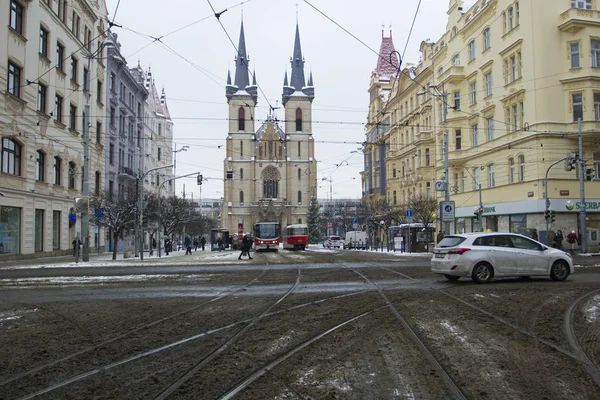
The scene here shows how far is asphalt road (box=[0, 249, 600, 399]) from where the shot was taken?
5.34 m

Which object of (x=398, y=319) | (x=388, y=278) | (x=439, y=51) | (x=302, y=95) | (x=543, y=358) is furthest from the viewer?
(x=302, y=95)

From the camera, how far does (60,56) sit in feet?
123

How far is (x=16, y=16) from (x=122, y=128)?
26143 millimetres

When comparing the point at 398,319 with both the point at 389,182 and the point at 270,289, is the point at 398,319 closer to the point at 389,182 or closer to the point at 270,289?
the point at 270,289

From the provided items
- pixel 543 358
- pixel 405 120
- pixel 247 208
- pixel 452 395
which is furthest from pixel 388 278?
pixel 247 208

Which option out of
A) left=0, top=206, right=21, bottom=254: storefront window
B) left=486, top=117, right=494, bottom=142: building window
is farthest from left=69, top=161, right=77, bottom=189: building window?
left=486, top=117, right=494, bottom=142: building window

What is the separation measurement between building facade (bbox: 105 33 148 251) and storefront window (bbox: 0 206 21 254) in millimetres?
14228

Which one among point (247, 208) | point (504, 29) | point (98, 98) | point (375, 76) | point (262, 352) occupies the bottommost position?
point (262, 352)

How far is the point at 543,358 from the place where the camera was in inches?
252

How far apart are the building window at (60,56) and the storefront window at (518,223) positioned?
32.8 meters

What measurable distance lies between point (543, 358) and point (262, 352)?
3382 mm

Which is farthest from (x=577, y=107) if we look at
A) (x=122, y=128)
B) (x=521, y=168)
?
(x=122, y=128)

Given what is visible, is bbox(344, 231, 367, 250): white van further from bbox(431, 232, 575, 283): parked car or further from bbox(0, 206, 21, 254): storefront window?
bbox(431, 232, 575, 283): parked car

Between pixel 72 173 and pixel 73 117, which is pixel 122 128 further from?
pixel 72 173
